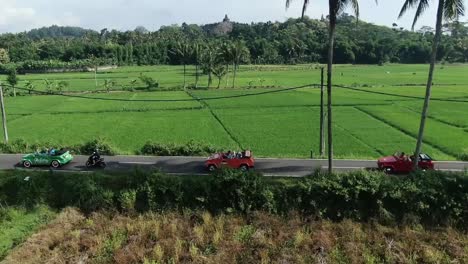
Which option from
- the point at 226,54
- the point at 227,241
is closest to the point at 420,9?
the point at 227,241

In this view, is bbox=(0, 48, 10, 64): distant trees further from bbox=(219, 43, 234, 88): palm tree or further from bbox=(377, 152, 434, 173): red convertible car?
bbox=(377, 152, 434, 173): red convertible car

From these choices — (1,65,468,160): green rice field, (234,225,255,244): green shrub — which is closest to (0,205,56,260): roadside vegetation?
(234,225,255,244): green shrub

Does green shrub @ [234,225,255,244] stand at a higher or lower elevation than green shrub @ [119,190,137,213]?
lower

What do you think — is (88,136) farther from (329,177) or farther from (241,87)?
(241,87)

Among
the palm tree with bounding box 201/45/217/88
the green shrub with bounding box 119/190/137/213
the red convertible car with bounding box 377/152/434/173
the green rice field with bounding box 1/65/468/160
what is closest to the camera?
the green shrub with bounding box 119/190/137/213

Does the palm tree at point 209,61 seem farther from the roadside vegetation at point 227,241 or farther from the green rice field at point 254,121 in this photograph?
the roadside vegetation at point 227,241

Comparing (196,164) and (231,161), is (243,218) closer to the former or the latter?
(231,161)
